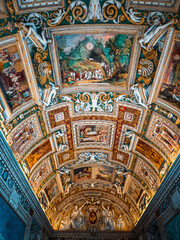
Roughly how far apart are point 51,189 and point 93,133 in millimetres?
5409

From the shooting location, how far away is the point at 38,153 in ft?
40.2

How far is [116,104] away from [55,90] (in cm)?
342

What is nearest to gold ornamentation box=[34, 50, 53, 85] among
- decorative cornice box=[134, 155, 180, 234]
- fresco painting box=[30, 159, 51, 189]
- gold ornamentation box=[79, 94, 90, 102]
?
gold ornamentation box=[79, 94, 90, 102]

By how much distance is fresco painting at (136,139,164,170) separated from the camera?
458 inches

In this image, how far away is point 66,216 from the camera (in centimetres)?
1739

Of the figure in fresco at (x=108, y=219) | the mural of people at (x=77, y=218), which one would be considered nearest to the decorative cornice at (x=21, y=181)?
the mural of people at (x=77, y=218)

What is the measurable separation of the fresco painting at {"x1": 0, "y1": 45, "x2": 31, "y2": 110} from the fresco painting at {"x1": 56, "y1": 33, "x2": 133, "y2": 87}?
6.02 feet

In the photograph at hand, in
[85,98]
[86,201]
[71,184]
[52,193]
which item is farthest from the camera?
[86,201]

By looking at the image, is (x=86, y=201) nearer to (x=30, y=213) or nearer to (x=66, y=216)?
(x=66, y=216)

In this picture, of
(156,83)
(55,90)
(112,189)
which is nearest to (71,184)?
(112,189)

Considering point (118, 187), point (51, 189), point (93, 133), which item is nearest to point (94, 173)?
point (118, 187)

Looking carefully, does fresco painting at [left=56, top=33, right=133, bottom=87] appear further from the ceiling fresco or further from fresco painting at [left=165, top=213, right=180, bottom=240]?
fresco painting at [left=165, top=213, right=180, bottom=240]

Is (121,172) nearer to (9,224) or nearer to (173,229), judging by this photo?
(173,229)

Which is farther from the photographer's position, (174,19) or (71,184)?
(71,184)
